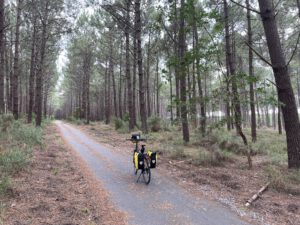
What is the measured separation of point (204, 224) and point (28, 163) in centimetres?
510

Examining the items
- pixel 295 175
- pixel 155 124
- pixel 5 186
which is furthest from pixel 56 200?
pixel 155 124

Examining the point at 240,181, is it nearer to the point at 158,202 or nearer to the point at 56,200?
the point at 158,202

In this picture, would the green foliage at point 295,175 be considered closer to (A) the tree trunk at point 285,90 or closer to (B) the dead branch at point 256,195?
(A) the tree trunk at point 285,90

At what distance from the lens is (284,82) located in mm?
5969

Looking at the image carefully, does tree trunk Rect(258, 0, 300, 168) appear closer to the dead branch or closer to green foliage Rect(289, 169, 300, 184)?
green foliage Rect(289, 169, 300, 184)

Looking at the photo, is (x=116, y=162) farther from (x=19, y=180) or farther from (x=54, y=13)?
(x=54, y=13)

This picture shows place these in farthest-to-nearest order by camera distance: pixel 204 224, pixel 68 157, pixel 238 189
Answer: pixel 68 157 < pixel 238 189 < pixel 204 224

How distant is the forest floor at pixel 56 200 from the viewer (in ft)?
11.3

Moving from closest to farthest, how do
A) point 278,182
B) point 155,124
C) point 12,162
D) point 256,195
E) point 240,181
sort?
1. point 256,195
2. point 278,182
3. point 240,181
4. point 12,162
5. point 155,124

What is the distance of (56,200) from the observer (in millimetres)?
4160

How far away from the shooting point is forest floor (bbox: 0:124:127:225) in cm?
345

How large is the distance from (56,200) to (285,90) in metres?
6.26

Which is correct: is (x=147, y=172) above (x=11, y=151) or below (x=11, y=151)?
below

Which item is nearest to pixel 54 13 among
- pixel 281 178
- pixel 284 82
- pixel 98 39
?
pixel 98 39
